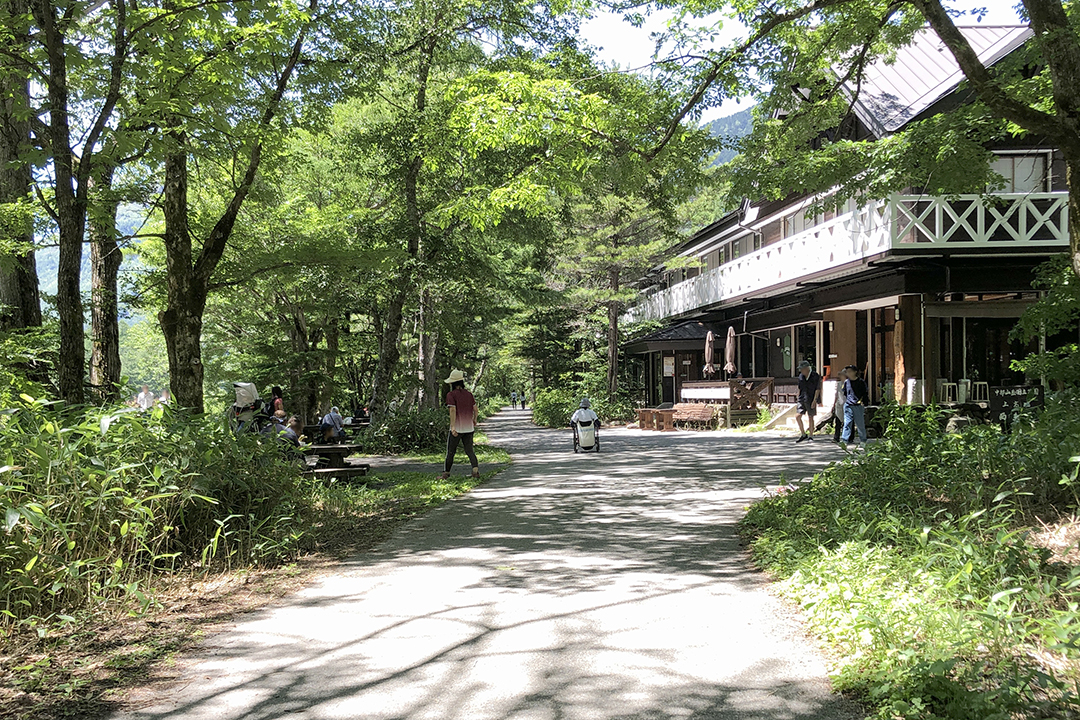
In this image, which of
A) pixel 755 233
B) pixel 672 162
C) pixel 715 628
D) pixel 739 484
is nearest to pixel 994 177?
pixel 672 162

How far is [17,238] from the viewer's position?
36.5ft

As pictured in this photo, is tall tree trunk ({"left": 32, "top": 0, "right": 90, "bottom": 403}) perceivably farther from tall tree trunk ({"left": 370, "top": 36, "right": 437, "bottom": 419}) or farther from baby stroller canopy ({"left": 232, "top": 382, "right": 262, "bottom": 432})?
tall tree trunk ({"left": 370, "top": 36, "right": 437, "bottom": 419})

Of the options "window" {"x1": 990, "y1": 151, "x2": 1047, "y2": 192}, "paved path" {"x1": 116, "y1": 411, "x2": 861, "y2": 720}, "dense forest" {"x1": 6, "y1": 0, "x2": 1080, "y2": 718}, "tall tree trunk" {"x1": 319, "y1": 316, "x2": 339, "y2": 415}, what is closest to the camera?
"paved path" {"x1": 116, "y1": 411, "x2": 861, "y2": 720}

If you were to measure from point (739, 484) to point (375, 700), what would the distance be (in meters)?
8.57

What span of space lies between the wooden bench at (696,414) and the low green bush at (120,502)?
20132mm

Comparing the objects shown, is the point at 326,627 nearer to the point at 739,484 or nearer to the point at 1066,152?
the point at 1066,152

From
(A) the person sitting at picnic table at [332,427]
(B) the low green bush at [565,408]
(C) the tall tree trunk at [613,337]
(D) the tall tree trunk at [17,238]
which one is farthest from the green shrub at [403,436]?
(C) the tall tree trunk at [613,337]

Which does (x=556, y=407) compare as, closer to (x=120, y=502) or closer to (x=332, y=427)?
(x=332, y=427)

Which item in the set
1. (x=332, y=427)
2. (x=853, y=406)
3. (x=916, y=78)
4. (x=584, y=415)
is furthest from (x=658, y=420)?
(x=332, y=427)

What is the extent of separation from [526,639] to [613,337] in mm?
27258

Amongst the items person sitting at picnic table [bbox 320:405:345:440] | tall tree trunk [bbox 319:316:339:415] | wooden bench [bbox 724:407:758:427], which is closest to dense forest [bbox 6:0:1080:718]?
person sitting at picnic table [bbox 320:405:345:440]

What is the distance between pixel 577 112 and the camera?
34.2ft

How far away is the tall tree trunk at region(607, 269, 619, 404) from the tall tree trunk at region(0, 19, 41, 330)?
21.2 metres

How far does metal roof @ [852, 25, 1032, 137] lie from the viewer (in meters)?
17.9
